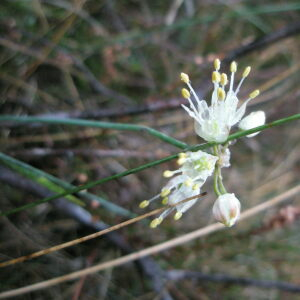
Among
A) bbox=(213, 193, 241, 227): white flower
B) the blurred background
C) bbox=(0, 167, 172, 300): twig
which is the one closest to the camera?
bbox=(213, 193, 241, 227): white flower

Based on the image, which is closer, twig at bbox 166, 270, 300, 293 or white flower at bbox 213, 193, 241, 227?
white flower at bbox 213, 193, 241, 227

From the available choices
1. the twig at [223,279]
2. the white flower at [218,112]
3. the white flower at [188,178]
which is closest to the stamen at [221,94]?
the white flower at [218,112]

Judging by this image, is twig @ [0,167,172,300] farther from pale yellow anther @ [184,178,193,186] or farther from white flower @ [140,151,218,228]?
pale yellow anther @ [184,178,193,186]

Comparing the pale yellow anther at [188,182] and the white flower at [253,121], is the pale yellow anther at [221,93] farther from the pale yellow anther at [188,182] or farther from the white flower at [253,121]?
the pale yellow anther at [188,182]

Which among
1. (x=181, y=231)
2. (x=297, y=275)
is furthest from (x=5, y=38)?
(x=297, y=275)

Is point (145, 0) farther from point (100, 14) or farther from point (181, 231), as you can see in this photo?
point (181, 231)

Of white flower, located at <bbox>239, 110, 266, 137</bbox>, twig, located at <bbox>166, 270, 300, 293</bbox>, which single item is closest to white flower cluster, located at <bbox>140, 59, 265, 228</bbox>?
white flower, located at <bbox>239, 110, 266, 137</bbox>
